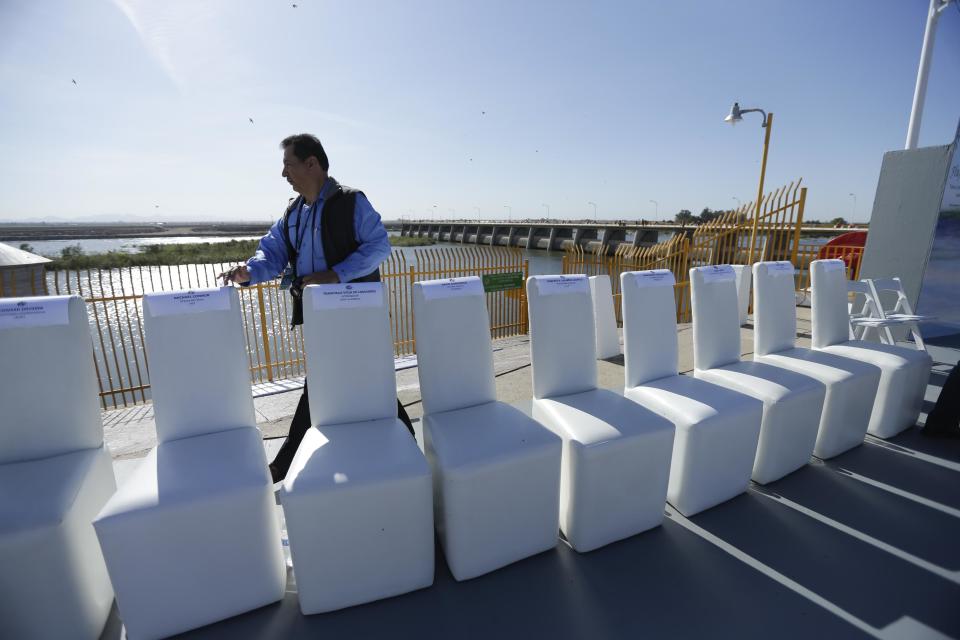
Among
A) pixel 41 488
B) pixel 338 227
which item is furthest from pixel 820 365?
pixel 41 488

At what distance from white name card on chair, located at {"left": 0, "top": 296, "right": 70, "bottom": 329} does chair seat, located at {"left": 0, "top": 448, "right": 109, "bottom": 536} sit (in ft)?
1.51

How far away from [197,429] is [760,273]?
Result: 294 centimetres

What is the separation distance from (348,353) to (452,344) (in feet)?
1.40

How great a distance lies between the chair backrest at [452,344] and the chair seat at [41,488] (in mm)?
1128

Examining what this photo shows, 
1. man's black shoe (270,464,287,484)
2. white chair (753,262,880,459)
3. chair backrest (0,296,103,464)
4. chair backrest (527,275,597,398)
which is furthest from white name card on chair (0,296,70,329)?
white chair (753,262,880,459)

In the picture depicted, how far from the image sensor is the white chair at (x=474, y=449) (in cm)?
147

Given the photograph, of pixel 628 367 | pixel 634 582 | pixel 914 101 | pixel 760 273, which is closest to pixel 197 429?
pixel 634 582

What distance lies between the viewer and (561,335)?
78.5 inches

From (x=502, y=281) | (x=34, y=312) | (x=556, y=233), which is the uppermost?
(x=556, y=233)

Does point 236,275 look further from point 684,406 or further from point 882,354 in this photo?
point 882,354

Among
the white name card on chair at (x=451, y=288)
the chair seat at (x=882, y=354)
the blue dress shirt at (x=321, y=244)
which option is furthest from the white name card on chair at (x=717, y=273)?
the blue dress shirt at (x=321, y=244)

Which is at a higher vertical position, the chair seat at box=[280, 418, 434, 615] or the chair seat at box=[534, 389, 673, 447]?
the chair seat at box=[534, 389, 673, 447]

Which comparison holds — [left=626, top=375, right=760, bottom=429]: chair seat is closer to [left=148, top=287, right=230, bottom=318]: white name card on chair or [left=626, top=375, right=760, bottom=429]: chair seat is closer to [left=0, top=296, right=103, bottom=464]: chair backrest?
[left=148, top=287, right=230, bottom=318]: white name card on chair

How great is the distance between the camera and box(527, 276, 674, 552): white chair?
161cm
